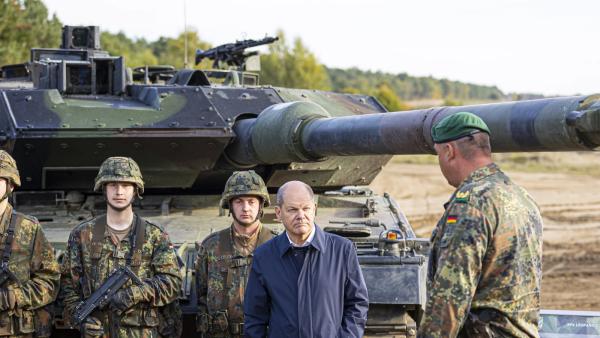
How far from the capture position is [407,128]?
601 centimetres

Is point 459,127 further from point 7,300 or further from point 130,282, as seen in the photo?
point 7,300

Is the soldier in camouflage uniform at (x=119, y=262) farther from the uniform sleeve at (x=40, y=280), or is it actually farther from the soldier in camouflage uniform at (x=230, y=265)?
the soldier in camouflage uniform at (x=230, y=265)

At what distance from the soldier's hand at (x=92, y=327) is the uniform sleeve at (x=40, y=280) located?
1.15 feet

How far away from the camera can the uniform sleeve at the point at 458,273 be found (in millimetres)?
4207

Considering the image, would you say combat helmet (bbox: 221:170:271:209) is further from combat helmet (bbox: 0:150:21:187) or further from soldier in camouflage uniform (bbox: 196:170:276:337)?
combat helmet (bbox: 0:150:21:187)

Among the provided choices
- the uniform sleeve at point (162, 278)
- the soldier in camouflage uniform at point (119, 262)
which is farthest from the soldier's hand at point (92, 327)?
the uniform sleeve at point (162, 278)

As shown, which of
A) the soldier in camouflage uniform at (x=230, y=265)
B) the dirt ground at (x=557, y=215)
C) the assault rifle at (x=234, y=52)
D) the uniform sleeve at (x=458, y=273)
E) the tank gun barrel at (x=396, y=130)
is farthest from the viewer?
the dirt ground at (x=557, y=215)

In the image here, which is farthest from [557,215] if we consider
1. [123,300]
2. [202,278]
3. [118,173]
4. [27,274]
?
[27,274]

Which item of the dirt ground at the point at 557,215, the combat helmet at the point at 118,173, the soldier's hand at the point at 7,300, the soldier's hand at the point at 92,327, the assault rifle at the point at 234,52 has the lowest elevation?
the dirt ground at the point at 557,215

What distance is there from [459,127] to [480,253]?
578 millimetres

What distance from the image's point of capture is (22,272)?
616 cm

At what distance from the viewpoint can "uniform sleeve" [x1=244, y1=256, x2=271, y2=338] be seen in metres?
5.23

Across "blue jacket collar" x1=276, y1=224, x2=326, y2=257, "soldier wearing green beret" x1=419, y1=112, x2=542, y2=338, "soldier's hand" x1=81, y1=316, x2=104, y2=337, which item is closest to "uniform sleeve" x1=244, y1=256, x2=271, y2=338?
"blue jacket collar" x1=276, y1=224, x2=326, y2=257

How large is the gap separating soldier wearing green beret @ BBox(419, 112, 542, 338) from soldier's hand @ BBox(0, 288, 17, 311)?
9.45 feet
